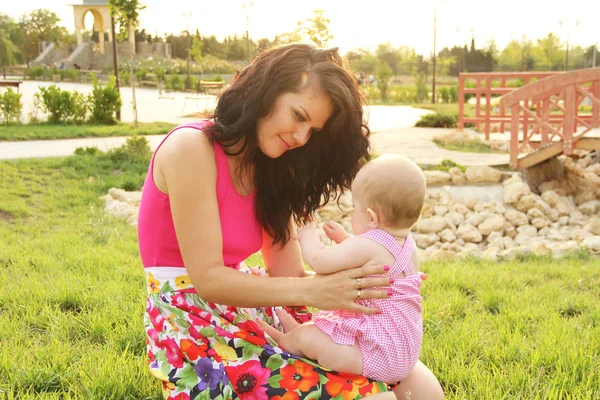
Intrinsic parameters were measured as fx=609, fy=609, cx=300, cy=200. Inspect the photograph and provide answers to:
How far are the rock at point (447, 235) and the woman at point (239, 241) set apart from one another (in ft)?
15.8

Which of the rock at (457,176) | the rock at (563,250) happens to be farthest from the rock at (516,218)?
the rock at (563,250)

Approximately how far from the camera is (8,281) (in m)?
3.30

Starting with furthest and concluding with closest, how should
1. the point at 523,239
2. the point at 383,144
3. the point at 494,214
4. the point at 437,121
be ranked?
the point at 437,121
the point at 383,144
the point at 494,214
the point at 523,239

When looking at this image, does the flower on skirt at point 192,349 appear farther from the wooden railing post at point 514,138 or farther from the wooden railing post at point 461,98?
the wooden railing post at point 461,98

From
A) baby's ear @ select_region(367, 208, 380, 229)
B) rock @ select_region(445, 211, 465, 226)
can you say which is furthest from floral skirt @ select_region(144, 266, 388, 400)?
rock @ select_region(445, 211, 465, 226)

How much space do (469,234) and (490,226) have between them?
32cm

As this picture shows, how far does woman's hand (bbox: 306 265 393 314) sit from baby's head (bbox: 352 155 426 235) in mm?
177

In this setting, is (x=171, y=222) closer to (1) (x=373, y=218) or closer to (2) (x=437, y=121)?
A: (1) (x=373, y=218)

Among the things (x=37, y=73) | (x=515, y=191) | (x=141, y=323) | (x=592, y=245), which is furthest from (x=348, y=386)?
(x=37, y=73)

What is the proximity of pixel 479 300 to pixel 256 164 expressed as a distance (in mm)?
1881

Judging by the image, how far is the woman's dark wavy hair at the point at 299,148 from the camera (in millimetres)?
1829

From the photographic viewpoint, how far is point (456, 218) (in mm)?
7094

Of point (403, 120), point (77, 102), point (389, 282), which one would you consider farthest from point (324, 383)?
point (403, 120)

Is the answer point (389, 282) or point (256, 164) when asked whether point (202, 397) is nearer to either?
point (389, 282)
